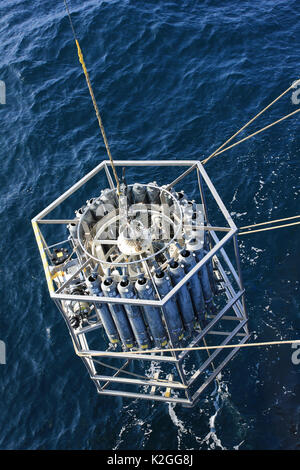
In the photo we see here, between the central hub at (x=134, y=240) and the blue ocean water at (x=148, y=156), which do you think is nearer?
the central hub at (x=134, y=240)

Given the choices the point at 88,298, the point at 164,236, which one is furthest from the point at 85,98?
the point at 88,298

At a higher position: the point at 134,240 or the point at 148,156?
the point at 134,240

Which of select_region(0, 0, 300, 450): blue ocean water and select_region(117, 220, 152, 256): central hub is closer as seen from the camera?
select_region(117, 220, 152, 256): central hub

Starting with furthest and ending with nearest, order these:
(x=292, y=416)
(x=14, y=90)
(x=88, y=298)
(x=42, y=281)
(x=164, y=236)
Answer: (x=14, y=90)
(x=42, y=281)
(x=292, y=416)
(x=164, y=236)
(x=88, y=298)

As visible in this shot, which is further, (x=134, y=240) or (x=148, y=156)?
(x=148, y=156)
